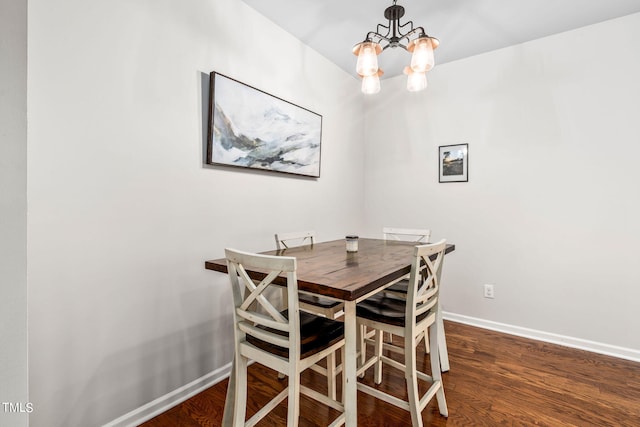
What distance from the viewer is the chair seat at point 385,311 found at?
1.47 meters

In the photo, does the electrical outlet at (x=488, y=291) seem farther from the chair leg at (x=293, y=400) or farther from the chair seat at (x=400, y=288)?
the chair leg at (x=293, y=400)

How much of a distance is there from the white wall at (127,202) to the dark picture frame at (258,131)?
87mm

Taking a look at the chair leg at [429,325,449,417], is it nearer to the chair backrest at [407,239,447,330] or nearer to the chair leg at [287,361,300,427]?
the chair backrest at [407,239,447,330]

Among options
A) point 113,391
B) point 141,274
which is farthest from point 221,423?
point 141,274

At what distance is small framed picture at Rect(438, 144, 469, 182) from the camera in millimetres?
2848

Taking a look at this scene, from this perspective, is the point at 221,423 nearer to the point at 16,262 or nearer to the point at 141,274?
the point at 141,274

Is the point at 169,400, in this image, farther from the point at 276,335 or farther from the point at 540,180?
the point at 540,180

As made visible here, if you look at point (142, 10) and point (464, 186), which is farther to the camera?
point (464, 186)

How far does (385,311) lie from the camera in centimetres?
154

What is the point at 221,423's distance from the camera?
1.52m

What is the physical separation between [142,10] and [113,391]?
6.29ft

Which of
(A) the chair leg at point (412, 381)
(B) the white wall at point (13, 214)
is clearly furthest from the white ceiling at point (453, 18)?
(A) the chair leg at point (412, 381)

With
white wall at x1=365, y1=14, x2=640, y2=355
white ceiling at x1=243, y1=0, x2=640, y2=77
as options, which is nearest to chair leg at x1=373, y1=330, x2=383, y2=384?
white wall at x1=365, y1=14, x2=640, y2=355

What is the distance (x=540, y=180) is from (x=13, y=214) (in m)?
3.15
